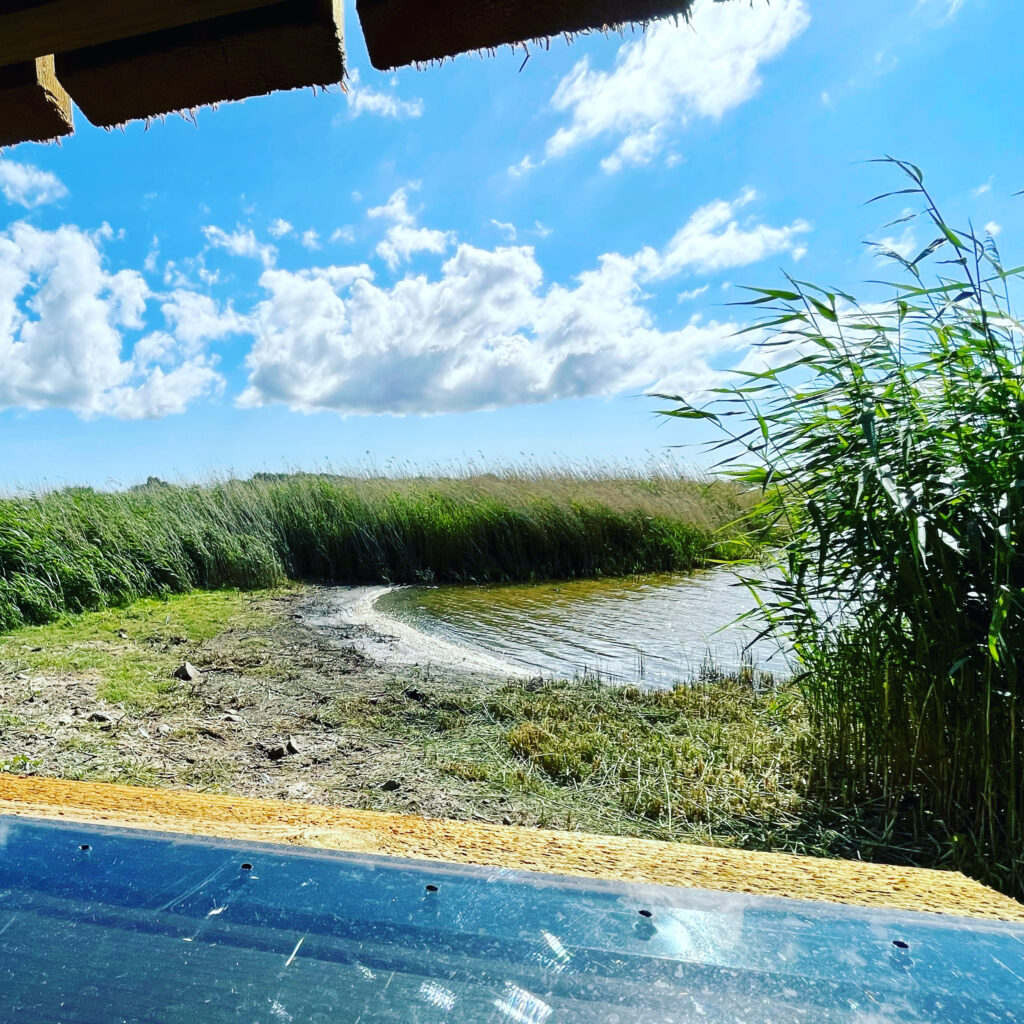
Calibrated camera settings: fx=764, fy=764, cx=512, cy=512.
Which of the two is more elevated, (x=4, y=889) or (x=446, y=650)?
(x=4, y=889)

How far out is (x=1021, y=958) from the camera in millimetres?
1006

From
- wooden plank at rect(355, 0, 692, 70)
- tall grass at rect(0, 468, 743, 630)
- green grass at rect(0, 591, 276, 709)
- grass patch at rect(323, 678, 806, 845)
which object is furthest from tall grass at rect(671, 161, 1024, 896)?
tall grass at rect(0, 468, 743, 630)

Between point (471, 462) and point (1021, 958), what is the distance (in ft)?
39.8

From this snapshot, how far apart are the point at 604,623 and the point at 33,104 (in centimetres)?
587

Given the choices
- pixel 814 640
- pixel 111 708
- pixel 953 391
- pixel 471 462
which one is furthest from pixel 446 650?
pixel 471 462

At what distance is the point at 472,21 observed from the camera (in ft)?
4.02

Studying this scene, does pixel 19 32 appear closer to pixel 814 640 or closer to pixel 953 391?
pixel 953 391

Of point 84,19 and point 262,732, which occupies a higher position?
point 84,19

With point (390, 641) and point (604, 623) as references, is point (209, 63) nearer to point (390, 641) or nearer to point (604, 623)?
point (390, 641)

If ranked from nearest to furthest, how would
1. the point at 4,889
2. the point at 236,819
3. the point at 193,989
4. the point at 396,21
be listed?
1. the point at 193,989
2. the point at 4,889
3. the point at 396,21
4. the point at 236,819

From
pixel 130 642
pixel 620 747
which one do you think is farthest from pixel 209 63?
pixel 130 642

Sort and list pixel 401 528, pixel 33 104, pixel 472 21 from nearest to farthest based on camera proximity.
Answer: pixel 472 21
pixel 33 104
pixel 401 528

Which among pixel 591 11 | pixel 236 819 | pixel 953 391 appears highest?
pixel 591 11

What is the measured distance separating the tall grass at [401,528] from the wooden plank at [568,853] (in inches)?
297
